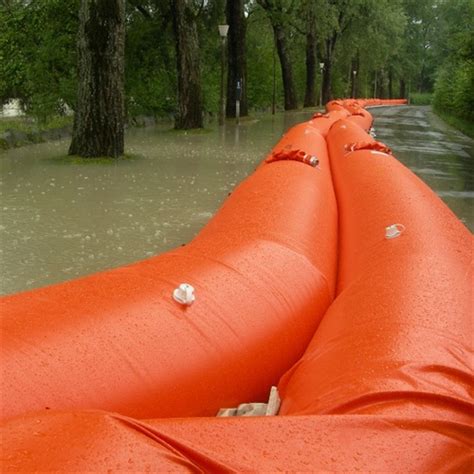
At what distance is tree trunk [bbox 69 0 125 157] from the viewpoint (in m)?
10.8

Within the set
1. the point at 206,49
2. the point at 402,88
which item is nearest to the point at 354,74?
the point at 402,88

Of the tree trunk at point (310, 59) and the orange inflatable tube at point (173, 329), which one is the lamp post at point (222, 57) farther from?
the orange inflatable tube at point (173, 329)

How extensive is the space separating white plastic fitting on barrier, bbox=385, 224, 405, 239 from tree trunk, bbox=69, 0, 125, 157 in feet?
28.2

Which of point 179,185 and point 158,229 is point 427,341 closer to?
point 158,229

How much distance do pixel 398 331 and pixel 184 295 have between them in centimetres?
65

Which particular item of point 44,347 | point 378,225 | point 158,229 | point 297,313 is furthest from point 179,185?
point 44,347

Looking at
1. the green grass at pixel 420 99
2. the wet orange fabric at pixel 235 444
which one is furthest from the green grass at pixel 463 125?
the green grass at pixel 420 99

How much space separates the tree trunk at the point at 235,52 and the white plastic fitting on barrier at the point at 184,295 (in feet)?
72.2

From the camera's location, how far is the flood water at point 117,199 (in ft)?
16.1

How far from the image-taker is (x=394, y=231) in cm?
291

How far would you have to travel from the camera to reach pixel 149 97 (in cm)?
1966

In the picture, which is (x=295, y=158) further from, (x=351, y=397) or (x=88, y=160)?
(x=88, y=160)

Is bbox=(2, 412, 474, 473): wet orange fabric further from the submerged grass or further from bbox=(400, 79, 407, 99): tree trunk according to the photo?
bbox=(400, 79, 407, 99): tree trunk

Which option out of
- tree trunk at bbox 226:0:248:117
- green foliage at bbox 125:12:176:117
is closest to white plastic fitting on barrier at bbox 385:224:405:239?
green foliage at bbox 125:12:176:117
